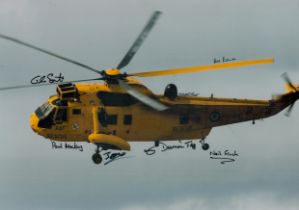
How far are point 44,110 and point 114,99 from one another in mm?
3400

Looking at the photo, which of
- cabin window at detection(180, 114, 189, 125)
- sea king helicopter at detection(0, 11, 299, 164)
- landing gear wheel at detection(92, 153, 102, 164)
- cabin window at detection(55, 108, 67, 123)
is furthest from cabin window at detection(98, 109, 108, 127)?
cabin window at detection(180, 114, 189, 125)

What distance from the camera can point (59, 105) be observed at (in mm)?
37062

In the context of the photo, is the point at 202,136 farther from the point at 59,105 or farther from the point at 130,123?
the point at 59,105

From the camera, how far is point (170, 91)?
37.8 metres

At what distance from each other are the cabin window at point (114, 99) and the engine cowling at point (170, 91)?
1660 millimetres

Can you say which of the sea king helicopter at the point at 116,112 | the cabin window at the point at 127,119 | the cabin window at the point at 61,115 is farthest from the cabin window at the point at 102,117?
the cabin window at the point at 61,115

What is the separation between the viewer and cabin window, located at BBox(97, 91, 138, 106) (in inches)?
1463

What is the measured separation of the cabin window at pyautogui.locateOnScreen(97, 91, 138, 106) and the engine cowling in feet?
5.45

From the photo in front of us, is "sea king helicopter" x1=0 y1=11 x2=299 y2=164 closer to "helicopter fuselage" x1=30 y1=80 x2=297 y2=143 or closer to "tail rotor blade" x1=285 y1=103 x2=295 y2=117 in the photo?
"helicopter fuselage" x1=30 y1=80 x2=297 y2=143

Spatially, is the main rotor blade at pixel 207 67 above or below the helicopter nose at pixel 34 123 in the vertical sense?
above

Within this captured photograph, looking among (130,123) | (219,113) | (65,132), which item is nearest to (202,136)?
(219,113)

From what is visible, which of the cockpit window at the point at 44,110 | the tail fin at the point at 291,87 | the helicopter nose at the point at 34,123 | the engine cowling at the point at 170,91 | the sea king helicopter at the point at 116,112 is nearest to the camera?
the sea king helicopter at the point at 116,112

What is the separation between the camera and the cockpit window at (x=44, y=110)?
37312mm

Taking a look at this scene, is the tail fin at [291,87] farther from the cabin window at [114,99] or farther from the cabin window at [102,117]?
the cabin window at [102,117]
